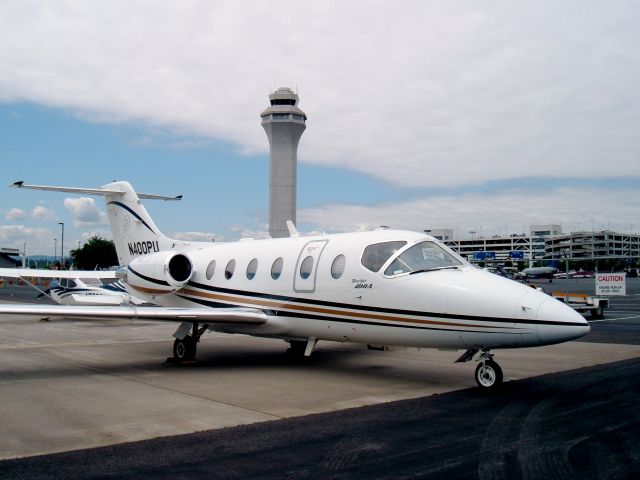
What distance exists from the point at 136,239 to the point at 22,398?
8.47 meters

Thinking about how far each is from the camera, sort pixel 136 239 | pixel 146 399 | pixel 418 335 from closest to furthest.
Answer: pixel 146 399
pixel 418 335
pixel 136 239

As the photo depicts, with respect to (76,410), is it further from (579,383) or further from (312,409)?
(579,383)

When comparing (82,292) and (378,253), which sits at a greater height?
(378,253)

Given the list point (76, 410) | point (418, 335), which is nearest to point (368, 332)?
point (418, 335)

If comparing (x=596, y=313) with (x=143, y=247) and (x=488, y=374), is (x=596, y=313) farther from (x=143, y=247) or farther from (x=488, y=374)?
(x=143, y=247)

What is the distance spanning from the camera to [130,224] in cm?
1747

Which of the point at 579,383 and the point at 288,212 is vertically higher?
the point at 288,212

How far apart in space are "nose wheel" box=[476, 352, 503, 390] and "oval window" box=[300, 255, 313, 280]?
3.75m

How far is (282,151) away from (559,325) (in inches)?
3181

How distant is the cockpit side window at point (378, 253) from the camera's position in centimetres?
1048

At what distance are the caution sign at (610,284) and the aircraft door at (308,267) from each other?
22.6 m

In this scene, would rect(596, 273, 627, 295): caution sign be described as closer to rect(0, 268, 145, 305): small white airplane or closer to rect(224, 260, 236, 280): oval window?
rect(0, 268, 145, 305): small white airplane

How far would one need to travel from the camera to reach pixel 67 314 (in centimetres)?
1115

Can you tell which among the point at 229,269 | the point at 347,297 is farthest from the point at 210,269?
the point at 347,297
